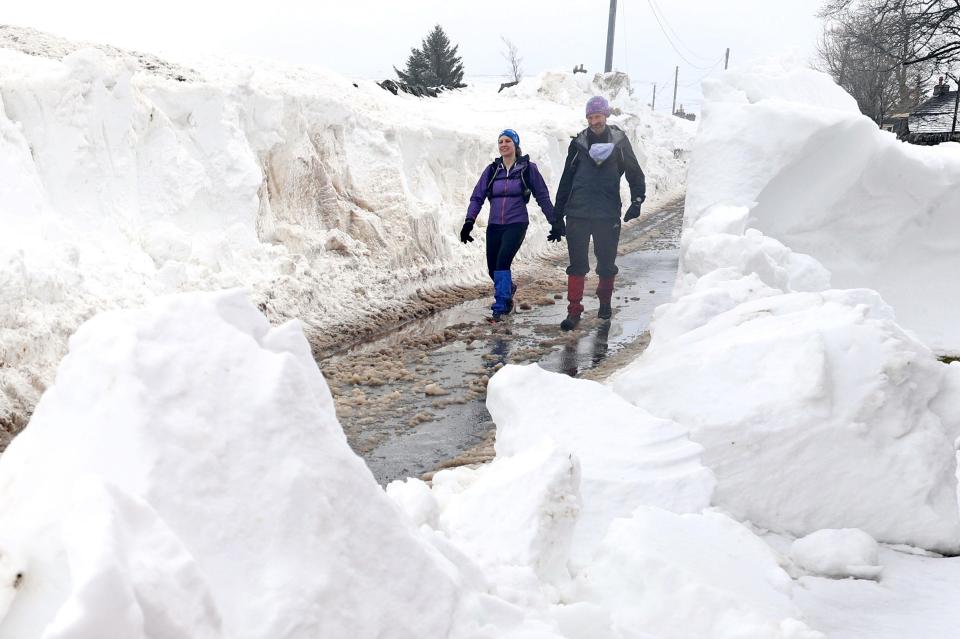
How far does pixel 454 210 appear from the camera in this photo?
424 inches

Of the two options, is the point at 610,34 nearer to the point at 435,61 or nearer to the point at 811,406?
the point at 435,61

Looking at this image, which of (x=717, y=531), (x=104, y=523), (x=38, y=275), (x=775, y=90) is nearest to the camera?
(x=104, y=523)

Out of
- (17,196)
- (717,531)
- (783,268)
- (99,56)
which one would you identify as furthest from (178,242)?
(717,531)

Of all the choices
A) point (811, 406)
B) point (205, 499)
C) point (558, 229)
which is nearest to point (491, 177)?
point (558, 229)

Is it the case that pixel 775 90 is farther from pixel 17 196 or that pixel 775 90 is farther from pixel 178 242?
pixel 17 196

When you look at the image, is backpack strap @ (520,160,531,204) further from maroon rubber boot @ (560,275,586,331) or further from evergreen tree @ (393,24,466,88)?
evergreen tree @ (393,24,466,88)

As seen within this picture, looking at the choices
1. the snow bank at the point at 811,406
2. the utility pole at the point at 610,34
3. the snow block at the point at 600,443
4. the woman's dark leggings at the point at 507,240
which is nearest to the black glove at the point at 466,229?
the woman's dark leggings at the point at 507,240

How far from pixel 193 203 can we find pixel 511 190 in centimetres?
275

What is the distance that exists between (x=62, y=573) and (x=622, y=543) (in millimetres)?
1600

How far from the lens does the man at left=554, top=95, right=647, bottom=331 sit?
285 inches

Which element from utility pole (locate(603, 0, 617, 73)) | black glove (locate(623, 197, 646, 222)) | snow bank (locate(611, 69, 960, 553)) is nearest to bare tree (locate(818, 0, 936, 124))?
utility pole (locate(603, 0, 617, 73))

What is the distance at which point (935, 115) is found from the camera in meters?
32.0

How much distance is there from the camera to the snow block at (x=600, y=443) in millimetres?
3240

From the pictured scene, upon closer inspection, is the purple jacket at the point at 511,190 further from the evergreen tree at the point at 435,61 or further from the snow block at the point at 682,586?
the evergreen tree at the point at 435,61
